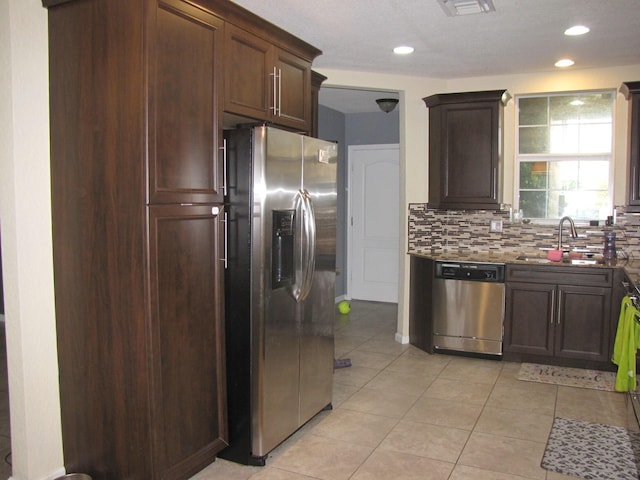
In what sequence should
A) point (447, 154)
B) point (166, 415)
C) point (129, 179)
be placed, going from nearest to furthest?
point (129, 179) → point (166, 415) → point (447, 154)

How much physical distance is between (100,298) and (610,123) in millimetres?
A: 4545

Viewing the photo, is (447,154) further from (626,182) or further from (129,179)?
(129,179)

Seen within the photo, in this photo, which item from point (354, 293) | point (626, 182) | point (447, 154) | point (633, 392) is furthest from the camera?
point (354, 293)

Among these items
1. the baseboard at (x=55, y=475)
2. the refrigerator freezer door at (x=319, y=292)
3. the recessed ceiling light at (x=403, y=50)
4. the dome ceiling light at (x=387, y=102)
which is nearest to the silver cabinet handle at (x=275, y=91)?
the refrigerator freezer door at (x=319, y=292)

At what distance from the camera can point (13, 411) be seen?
256 centimetres

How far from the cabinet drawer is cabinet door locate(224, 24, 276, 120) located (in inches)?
103

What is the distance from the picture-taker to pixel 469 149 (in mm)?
4961

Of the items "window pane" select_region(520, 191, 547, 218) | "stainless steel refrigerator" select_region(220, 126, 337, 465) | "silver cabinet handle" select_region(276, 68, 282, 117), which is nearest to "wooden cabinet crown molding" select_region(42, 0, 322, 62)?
"silver cabinet handle" select_region(276, 68, 282, 117)

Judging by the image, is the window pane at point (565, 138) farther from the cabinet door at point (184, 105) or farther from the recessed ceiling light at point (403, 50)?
the cabinet door at point (184, 105)

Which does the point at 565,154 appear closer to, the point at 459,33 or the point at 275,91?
the point at 459,33

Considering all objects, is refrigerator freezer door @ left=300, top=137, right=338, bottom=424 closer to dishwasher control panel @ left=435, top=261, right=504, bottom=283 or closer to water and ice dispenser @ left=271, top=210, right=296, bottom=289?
water and ice dispenser @ left=271, top=210, right=296, bottom=289

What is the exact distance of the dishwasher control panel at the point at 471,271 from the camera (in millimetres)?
4652

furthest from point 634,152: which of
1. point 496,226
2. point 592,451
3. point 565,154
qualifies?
point 592,451

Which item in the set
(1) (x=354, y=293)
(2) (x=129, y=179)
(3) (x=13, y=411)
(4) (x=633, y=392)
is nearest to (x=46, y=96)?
(2) (x=129, y=179)
